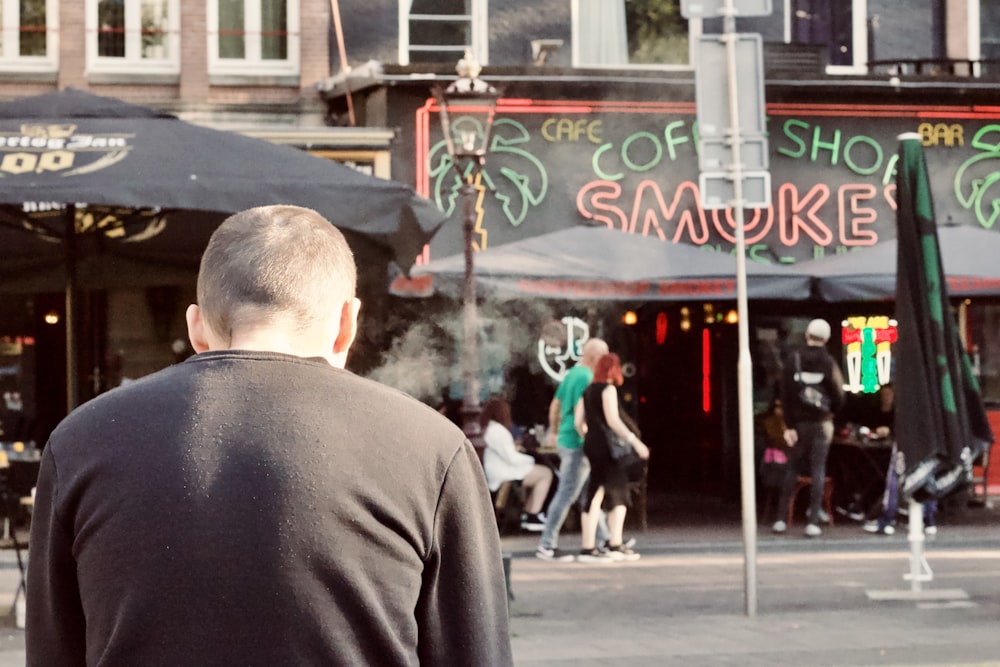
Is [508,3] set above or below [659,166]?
above

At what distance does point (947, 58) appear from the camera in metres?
19.0

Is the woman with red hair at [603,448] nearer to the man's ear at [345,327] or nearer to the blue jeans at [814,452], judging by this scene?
the blue jeans at [814,452]

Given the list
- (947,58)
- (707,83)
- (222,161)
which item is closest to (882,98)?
(947,58)

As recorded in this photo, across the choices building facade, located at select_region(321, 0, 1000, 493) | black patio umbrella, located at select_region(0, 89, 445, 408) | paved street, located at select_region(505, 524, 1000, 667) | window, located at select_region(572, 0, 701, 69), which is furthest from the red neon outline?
black patio umbrella, located at select_region(0, 89, 445, 408)

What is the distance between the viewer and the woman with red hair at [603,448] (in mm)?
12484

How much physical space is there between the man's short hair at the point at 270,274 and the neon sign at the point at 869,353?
15373mm

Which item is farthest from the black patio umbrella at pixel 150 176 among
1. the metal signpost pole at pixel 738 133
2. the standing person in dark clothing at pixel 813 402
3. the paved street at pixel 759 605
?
the standing person in dark clothing at pixel 813 402

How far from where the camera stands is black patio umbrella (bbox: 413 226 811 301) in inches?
555

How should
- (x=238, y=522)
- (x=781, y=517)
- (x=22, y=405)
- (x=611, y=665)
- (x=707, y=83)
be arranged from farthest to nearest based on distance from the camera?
(x=22, y=405) → (x=781, y=517) → (x=707, y=83) → (x=611, y=665) → (x=238, y=522)

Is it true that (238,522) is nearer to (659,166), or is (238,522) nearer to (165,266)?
(165,266)

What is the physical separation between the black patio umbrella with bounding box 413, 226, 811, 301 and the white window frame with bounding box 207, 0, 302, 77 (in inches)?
177

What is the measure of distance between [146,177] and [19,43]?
10493mm

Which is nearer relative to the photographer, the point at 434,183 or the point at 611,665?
the point at 611,665

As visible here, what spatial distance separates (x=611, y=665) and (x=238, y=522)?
6258mm
